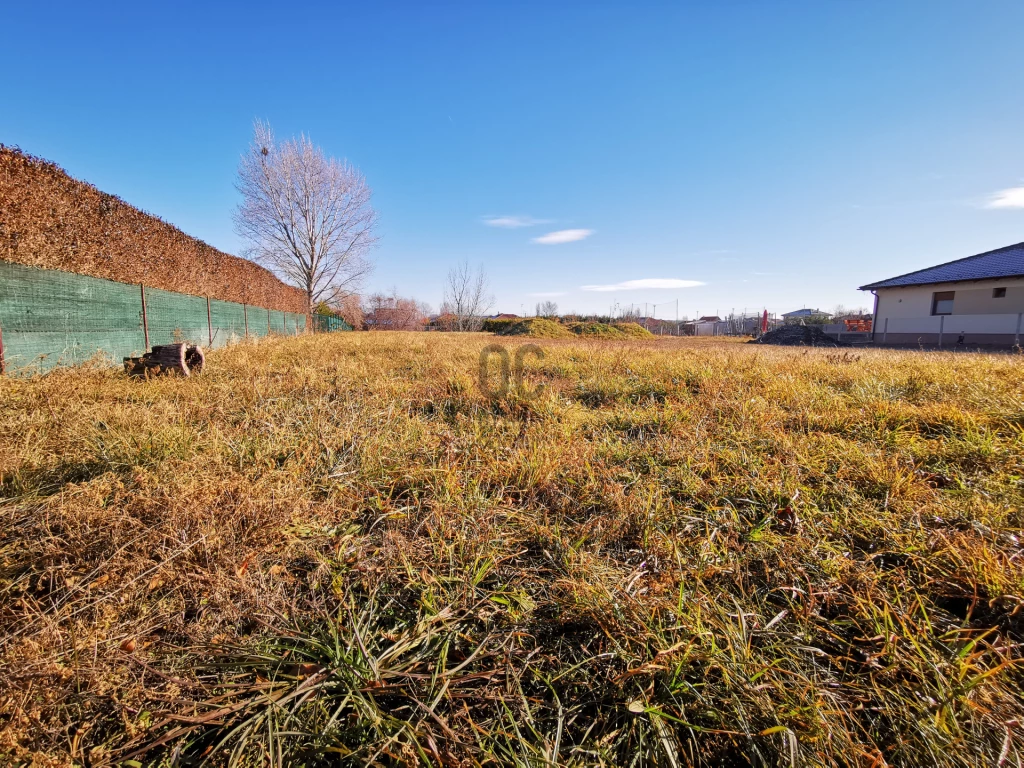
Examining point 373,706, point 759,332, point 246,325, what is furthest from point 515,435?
point 759,332

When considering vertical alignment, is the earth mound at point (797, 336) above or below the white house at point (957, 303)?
below

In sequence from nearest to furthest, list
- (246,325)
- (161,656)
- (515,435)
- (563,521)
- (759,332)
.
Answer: (161,656), (563,521), (515,435), (246,325), (759,332)

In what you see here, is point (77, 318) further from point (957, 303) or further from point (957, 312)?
point (957, 303)

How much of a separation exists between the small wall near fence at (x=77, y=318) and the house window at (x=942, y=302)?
2733 centimetres

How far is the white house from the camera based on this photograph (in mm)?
14953

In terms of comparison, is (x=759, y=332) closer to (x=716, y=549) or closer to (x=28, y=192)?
(x=716, y=549)

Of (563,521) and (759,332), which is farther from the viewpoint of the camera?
(759,332)

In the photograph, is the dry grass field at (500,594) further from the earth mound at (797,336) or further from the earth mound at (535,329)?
the earth mound at (797,336)

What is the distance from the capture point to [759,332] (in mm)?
24000

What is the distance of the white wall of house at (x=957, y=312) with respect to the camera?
1490 centimetres

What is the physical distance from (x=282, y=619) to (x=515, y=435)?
1.95 meters


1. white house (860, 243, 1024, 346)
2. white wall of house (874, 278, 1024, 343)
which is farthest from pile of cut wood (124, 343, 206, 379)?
white wall of house (874, 278, 1024, 343)

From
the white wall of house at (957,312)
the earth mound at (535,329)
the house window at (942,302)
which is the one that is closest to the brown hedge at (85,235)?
the earth mound at (535,329)

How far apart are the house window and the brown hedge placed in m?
27.6
